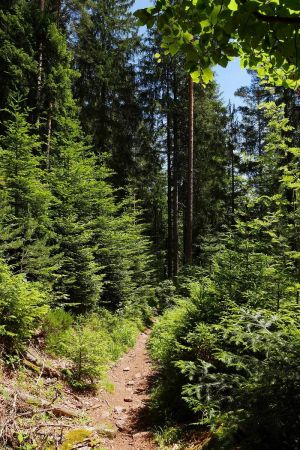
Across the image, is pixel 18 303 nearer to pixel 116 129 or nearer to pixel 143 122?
pixel 116 129

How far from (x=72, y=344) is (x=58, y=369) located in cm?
63

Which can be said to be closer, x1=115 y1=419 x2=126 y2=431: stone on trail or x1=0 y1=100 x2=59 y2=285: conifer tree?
x1=115 y1=419 x2=126 y2=431: stone on trail

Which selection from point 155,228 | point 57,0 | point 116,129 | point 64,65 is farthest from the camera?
point 155,228

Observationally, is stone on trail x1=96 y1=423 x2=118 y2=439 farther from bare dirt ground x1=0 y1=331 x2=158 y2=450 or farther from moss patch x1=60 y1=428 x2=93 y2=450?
moss patch x1=60 y1=428 x2=93 y2=450

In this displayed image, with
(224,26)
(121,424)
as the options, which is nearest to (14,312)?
(121,424)

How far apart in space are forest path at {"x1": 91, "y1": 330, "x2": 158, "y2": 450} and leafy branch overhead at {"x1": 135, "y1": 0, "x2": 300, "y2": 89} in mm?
4988

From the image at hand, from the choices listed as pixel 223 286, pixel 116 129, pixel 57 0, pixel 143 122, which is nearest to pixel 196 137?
pixel 143 122

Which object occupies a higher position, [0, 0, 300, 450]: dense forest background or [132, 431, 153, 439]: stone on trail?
[0, 0, 300, 450]: dense forest background

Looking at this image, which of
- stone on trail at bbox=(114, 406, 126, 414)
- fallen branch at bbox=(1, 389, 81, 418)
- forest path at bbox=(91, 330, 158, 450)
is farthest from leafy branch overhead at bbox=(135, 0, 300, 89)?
stone on trail at bbox=(114, 406, 126, 414)

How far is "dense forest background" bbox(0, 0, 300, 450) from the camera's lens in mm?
3924

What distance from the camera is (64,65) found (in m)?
A: 13.2

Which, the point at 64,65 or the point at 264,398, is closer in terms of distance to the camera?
the point at 264,398

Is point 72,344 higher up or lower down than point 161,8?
lower down

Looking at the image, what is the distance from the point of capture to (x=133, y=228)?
630 inches
